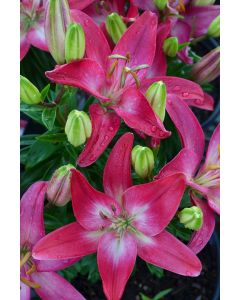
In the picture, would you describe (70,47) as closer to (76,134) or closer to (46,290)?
(76,134)

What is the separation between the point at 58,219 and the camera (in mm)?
802

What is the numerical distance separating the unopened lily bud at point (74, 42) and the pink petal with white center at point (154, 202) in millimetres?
173

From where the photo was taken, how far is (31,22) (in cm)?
73

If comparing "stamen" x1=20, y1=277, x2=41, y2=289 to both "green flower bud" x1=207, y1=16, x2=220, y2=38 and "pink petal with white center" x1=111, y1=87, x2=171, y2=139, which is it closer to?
"pink petal with white center" x1=111, y1=87, x2=171, y2=139

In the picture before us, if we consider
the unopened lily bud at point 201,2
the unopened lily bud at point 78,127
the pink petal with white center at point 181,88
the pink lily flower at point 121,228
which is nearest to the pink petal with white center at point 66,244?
the pink lily flower at point 121,228

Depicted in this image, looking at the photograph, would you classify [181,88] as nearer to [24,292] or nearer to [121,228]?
[121,228]

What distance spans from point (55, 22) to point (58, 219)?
336mm

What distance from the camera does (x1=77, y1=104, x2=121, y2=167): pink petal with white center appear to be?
59 centimetres

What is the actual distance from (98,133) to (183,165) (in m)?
0.11

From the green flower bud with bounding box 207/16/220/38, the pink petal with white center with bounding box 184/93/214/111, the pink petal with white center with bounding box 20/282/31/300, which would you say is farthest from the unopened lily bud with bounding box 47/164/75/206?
the green flower bud with bounding box 207/16/220/38

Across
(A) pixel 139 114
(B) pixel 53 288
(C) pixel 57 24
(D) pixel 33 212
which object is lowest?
(B) pixel 53 288

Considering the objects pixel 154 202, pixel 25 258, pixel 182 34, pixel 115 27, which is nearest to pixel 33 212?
pixel 25 258

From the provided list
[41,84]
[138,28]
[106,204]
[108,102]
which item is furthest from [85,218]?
[41,84]
